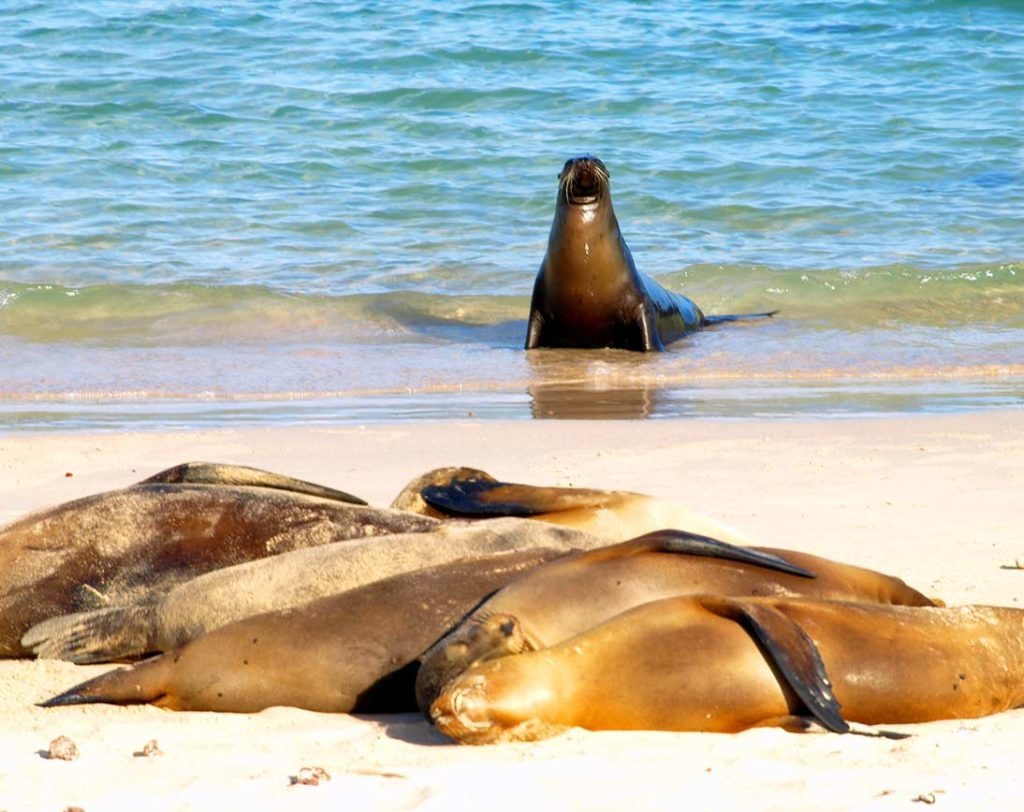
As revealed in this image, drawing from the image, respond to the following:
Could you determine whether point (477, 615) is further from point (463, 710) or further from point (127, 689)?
point (127, 689)

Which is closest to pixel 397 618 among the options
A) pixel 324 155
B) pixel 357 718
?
pixel 357 718

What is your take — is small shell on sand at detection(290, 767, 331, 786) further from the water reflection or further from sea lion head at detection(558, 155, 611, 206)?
sea lion head at detection(558, 155, 611, 206)

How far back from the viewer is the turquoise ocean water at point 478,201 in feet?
31.4

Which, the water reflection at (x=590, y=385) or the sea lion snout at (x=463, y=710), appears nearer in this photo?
the sea lion snout at (x=463, y=710)

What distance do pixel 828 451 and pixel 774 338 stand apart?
4455 millimetres

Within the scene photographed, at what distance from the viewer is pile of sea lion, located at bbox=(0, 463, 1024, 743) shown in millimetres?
3498

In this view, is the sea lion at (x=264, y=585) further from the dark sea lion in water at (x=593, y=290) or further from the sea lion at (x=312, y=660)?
the dark sea lion in water at (x=593, y=290)

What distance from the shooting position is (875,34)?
21625 millimetres

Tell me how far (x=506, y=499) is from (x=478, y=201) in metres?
11.0

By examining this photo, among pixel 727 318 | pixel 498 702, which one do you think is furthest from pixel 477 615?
pixel 727 318

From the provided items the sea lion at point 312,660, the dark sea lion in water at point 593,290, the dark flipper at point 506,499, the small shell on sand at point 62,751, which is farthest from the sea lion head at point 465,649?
the dark sea lion in water at point 593,290

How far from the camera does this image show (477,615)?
143 inches

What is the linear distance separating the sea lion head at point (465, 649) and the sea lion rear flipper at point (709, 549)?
0.48m

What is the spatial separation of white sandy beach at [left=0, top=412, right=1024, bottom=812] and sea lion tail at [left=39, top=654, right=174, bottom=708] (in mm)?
34
